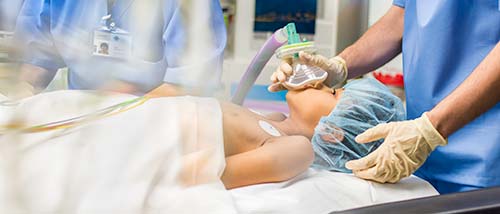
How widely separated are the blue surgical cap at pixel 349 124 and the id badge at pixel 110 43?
1.58ft

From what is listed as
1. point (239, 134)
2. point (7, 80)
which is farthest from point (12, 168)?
point (239, 134)

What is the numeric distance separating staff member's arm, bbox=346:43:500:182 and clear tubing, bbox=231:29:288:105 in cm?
24

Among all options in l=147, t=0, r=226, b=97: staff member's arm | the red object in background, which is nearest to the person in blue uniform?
the red object in background

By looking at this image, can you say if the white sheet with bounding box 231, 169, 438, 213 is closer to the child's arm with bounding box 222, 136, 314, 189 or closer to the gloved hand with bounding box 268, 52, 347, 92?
the child's arm with bounding box 222, 136, 314, 189

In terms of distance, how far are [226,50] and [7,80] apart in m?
0.33

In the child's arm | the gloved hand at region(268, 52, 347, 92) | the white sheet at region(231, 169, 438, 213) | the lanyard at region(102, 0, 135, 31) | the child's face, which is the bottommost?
the white sheet at region(231, 169, 438, 213)

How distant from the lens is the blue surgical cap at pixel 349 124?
120 centimetres

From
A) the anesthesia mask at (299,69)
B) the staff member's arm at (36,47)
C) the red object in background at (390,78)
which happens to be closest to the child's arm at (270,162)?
the anesthesia mask at (299,69)

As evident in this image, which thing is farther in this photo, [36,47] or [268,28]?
[268,28]

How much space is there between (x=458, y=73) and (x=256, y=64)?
1.42ft

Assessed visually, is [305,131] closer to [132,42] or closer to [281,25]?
[281,25]

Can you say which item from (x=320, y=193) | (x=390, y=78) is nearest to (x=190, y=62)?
(x=320, y=193)

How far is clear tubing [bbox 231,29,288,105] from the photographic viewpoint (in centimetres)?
108

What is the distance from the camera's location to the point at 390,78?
156 cm
